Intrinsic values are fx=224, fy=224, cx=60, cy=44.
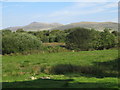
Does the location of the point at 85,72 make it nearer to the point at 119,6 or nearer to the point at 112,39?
the point at 119,6

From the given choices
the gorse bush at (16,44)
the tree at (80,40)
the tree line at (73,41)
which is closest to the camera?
the gorse bush at (16,44)

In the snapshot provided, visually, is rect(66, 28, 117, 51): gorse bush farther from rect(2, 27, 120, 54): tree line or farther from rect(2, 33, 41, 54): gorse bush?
rect(2, 33, 41, 54): gorse bush

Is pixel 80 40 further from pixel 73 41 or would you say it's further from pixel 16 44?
pixel 16 44

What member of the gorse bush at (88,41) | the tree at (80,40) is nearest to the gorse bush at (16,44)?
the tree at (80,40)

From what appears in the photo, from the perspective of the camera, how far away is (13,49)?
1020 inches

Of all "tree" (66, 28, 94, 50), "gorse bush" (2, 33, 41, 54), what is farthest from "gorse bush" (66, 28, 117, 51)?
"gorse bush" (2, 33, 41, 54)

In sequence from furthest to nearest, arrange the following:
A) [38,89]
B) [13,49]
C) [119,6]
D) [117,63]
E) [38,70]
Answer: [13,49]
[117,63]
[38,70]
[119,6]
[38,89]

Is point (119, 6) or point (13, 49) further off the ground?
point (119, 6)

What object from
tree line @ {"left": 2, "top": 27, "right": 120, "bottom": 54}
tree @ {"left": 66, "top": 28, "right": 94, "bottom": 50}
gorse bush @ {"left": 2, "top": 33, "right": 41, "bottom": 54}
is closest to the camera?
gorse bush @ {"left": 2, "top": 33, "right": 41, "bottom": 54}

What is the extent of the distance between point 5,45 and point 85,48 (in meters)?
10.2

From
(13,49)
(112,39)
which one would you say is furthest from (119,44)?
(13,49)

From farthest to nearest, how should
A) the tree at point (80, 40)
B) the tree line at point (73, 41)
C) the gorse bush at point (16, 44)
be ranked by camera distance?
the tree at point (80, 40)
the tree line at point (73, 41)
the gorse bush at point (16, 44)

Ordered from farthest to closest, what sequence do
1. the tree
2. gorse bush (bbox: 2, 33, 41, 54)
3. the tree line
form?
the tree, the tree line, gorse bush (bbox: 2, 33, 41, 54)

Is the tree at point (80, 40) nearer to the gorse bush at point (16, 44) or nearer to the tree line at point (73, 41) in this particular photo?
the tree line at point (73, 41)
